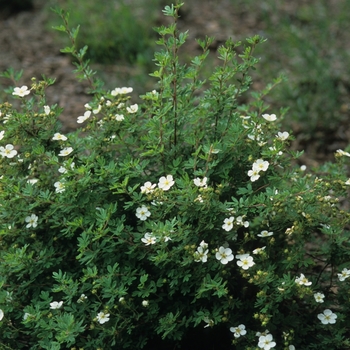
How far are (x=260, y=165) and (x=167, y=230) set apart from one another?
50 centimetres

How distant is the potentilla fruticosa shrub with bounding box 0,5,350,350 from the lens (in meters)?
2.43

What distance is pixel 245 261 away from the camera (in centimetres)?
244

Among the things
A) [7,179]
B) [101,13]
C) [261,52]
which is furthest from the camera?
[101,13]

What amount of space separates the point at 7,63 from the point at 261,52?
2.20 m

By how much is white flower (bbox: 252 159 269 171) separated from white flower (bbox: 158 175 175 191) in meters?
0.34

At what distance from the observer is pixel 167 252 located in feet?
7.97

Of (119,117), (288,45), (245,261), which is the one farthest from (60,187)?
(288,45)

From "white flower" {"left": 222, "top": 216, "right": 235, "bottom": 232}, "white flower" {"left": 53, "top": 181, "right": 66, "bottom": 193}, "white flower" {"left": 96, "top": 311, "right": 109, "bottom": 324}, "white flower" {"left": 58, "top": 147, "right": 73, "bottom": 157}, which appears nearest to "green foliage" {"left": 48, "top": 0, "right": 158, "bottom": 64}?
"white flower" {"left": 58, "top": 147, "right": 73, "bottom": 157}

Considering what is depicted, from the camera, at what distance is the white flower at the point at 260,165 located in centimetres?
251

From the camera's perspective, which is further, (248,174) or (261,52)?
(261,52)

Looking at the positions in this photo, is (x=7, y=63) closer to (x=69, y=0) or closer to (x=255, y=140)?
(x=69, y=0)

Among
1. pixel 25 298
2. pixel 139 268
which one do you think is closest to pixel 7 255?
pixel 25 298

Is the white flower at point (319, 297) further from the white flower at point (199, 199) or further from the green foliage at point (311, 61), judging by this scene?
the green foliage at point (311, 61)

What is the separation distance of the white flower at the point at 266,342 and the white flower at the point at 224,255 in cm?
34
